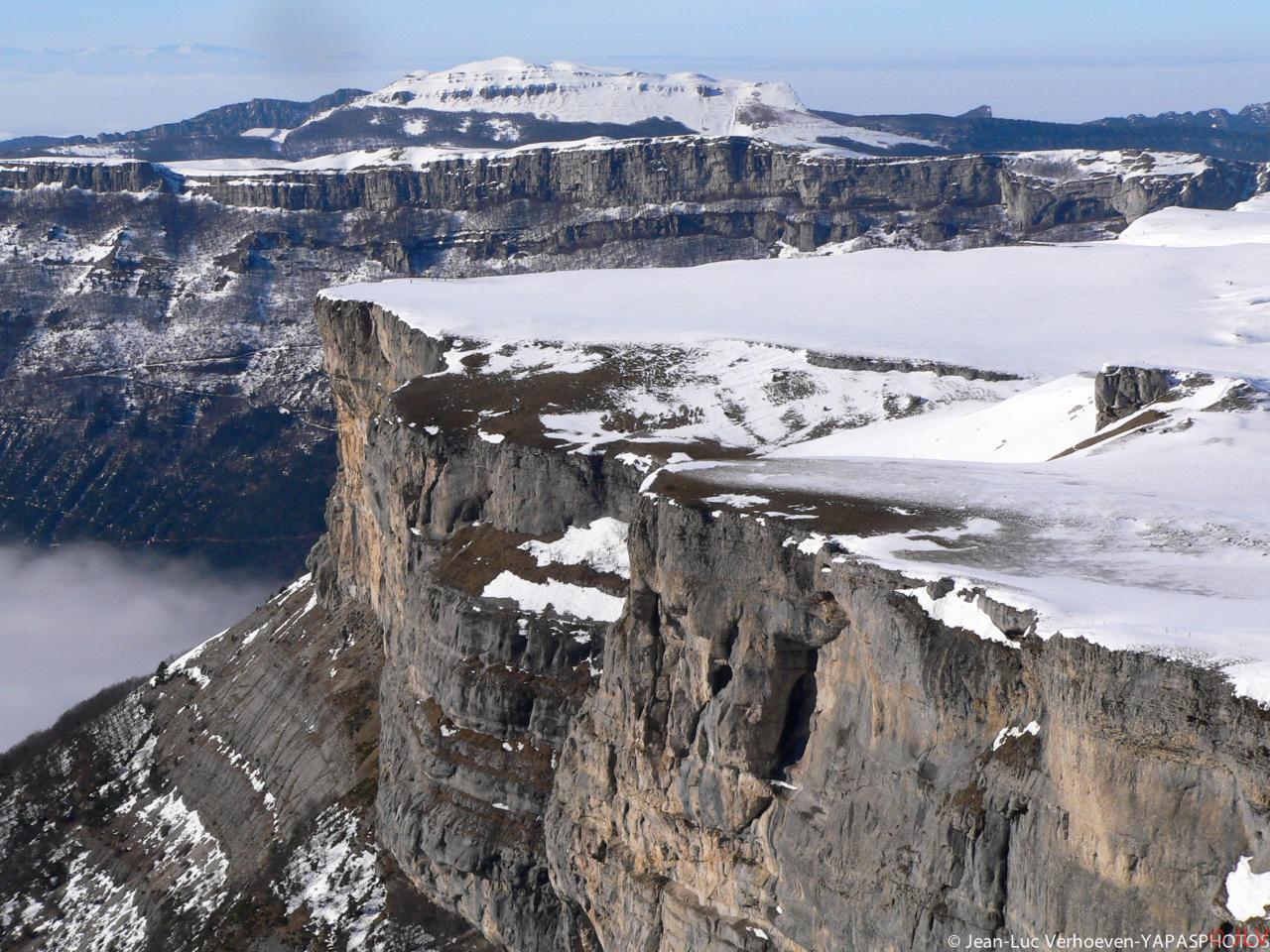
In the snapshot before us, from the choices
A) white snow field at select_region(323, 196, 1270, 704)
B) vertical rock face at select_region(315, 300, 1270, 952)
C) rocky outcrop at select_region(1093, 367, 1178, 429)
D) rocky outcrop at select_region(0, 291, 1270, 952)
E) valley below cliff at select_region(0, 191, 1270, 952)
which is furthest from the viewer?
rocky outcrop at select_region(1093, 367, 1178, 429)

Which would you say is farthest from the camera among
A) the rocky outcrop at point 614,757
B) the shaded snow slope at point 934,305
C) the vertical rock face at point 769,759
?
the shaded snow slope at point 934,305

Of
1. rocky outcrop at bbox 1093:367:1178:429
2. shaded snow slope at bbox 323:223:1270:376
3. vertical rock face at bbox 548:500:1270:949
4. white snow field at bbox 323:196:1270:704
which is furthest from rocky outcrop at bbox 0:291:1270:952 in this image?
shaded snow slope at bbox 323:223:1270:376

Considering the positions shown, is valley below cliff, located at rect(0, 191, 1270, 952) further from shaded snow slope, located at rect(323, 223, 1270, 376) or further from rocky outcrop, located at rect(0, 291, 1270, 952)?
shaded snow slope, located at rect(323, 223, 1270, 376)

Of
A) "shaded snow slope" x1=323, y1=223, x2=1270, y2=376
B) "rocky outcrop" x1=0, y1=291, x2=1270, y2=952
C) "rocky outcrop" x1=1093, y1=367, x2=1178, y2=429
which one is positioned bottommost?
"rocky outcrop" x1=0, y1=291, x2=1270, y2=952

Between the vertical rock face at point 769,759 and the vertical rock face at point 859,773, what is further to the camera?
the vertical rock face at point 769,759

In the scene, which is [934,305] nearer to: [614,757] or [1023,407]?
[1023,407]

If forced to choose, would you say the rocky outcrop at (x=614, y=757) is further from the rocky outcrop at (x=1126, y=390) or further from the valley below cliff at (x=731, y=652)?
the rocky outcrop at (x=1126, y=390)

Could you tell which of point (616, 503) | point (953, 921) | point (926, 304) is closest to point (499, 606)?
point (616, 503)

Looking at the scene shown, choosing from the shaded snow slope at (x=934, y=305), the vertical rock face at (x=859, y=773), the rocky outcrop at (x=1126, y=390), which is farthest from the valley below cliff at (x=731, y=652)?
the shaded snow slope at (x=934, y=305)
